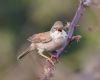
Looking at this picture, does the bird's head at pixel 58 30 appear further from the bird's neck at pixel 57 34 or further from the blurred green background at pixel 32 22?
the blurred green background at pixel 32 22

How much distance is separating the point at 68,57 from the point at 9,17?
2711 mm

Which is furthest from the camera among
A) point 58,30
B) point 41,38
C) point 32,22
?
point 32,22

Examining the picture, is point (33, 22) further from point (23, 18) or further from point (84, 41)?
point (84, 41)

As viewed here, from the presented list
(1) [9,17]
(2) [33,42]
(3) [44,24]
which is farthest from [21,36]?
(2) [33,42]

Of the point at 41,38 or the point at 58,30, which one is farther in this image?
the point at 41,38

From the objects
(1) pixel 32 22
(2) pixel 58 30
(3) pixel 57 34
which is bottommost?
(1) pixel 32 22

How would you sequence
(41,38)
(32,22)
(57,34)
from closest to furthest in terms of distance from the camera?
(57,34) < (41,38) < (32,22)

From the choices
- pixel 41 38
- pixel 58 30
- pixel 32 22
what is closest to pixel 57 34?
pixel 58 30

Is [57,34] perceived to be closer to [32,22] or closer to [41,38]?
[41,38]

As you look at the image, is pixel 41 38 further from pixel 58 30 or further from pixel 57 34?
pixel 58 30

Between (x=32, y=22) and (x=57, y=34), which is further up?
(x=57, y=34)

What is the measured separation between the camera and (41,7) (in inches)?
513

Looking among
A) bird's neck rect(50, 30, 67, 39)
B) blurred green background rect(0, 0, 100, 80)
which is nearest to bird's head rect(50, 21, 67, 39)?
Result: bird's neck rect(50, 30, 67, 39)

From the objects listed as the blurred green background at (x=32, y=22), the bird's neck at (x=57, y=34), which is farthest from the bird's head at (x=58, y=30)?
the blurred green background at (x=32, y=22)
